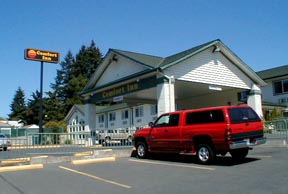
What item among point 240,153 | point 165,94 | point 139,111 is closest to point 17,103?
point 139,111

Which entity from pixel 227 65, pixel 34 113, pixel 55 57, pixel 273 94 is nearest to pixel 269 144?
pixel 227 65

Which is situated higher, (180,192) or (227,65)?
(227,65)

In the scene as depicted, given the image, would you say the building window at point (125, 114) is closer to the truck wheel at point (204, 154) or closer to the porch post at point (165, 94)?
the porch post at point (165, 94)

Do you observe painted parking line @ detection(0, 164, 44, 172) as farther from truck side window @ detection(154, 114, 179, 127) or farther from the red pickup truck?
truck side window @ detection(154, 114, 179, 127)

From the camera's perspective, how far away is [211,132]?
13.2 m

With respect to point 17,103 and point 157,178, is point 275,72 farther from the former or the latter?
point 17,103

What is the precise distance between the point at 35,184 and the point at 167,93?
1179 cm

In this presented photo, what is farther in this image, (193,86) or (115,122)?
(115,122)

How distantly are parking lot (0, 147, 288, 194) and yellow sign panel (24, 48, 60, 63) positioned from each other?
2640cm

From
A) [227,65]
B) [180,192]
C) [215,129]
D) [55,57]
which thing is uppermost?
[55,57]

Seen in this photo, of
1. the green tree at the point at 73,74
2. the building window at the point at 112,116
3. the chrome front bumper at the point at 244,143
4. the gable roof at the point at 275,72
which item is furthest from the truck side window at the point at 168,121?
the green tree at the point at 73,74

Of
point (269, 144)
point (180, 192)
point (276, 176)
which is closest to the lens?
point (180, 192)

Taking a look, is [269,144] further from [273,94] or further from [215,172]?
[273,94]

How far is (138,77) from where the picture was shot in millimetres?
22875
